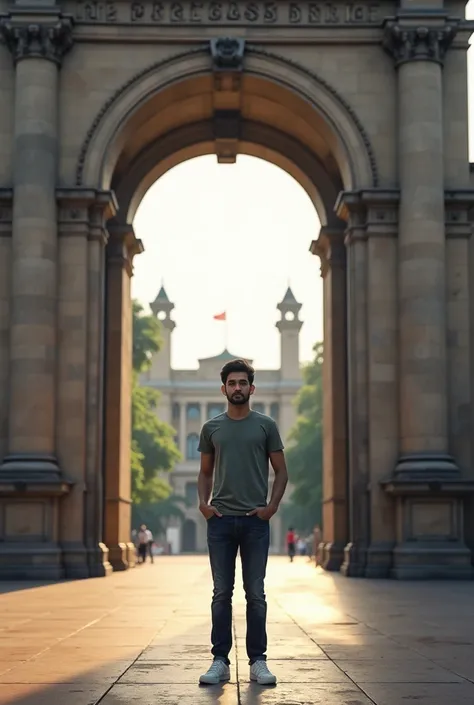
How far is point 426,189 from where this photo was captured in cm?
3117

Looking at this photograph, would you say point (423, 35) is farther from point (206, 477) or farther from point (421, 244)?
point (206, 477)

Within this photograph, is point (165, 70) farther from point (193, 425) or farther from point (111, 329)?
point (193, 425)

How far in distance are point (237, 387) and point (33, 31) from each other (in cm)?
2359

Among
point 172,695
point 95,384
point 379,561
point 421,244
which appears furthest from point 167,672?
point 421,244

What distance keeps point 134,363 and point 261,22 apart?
37.4 metres

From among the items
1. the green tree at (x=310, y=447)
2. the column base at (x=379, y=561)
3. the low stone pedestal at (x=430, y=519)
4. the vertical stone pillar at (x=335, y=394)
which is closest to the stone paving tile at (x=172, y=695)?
the low stone pedestal at (x=430, y=519)

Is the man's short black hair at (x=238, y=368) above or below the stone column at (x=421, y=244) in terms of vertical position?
below

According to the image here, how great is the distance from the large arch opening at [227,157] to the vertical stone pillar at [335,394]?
0.03 metres

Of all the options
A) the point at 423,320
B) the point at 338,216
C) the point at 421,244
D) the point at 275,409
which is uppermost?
the point at 338,216

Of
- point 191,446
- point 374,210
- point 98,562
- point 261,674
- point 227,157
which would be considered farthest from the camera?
point 191,446

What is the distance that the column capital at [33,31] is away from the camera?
31.4 metres

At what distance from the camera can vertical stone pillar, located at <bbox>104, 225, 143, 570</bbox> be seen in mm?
34969

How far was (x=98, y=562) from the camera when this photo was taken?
102 feet

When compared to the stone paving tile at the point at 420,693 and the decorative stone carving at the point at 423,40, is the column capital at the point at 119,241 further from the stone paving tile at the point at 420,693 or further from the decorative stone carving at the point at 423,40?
the stone paving tile at the point at 420,693
